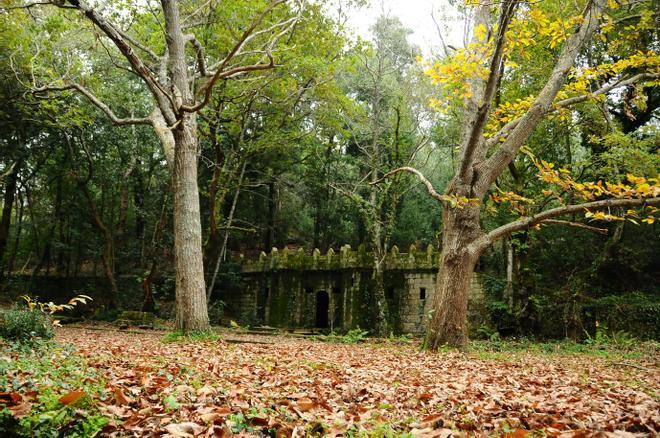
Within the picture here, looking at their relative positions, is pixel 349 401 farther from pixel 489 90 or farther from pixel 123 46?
pixel 123 46

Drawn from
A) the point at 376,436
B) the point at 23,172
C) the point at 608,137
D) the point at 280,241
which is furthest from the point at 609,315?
the point at 23,172

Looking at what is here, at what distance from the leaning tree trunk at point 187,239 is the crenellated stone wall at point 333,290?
A: 11677 mm

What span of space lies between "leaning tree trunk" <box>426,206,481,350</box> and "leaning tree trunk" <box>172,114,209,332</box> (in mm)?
4507

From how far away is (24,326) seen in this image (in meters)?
6.52

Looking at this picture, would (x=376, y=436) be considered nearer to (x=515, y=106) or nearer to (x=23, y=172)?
(x=515, y=106)

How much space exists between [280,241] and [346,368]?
2331cm

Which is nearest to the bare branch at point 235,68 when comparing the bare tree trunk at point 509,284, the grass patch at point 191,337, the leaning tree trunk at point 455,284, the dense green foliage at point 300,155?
the dense green foliage at point 300,155

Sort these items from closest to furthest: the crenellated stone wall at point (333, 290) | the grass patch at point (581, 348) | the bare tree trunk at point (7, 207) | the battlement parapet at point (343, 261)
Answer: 1. the grass patch at point (581, 348)
2. the crenellated stone wall at point (333, 290)
3. the battlement parapet at point (343, 261)
4. the bare tree trunk at point (7, 207)

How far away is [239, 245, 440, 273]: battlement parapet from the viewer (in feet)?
64.8

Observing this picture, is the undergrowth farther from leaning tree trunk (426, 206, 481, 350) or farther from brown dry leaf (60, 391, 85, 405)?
leaning tree trunk (426, 206, 481, 350)

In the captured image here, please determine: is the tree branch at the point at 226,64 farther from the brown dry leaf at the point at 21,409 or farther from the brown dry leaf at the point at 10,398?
the brown dry leaf at the point at 21,409

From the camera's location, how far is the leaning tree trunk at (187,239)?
8.88 m

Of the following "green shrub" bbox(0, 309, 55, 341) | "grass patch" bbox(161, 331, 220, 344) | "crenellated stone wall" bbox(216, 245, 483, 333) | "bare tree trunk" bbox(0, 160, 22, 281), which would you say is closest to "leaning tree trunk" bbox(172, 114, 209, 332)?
"grass patch" bbox(161, 331, 220, 344)

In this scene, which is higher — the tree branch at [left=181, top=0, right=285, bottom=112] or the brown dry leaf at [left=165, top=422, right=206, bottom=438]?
the tree branch at [left=181, top=0, right=285, bottom=112]
